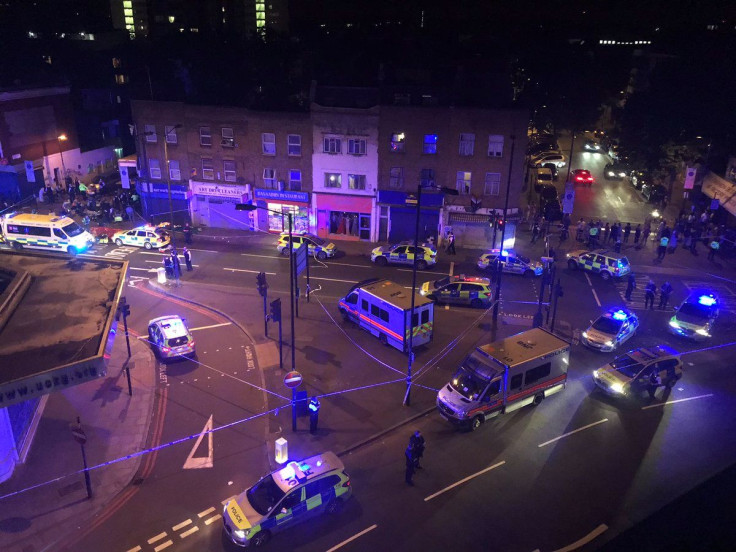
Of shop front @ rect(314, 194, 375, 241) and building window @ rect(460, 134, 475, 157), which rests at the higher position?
building window @ rect(460, 134, 475, 157)

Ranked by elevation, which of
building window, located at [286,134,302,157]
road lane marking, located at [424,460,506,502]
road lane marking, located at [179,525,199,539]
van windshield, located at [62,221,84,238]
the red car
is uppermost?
building window, located at [286,134,302,157]

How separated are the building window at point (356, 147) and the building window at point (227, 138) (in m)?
8.59

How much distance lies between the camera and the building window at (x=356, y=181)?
127 ft

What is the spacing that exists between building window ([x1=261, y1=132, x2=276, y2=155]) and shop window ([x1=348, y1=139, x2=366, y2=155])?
18.0ft

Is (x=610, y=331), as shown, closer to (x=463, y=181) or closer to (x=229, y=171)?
(x=463, y=181)

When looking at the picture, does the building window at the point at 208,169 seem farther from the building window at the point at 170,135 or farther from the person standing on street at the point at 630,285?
the person standing on street at the point at 630,285

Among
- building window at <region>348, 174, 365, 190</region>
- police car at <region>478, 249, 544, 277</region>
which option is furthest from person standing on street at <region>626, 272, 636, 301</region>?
building window at <region>348, 174, 365, 190</region>

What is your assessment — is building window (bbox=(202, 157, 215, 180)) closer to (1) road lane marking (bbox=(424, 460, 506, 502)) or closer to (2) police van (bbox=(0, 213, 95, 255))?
(2) police van (bbox=(0, 213, 95, 255))

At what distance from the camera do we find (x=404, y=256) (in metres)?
34.9

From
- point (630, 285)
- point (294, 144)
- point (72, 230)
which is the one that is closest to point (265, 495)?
point (630, 285)

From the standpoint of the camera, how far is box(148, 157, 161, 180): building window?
136 feet

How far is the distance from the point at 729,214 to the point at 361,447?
36337 mm

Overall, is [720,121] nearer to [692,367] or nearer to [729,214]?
[729,214]

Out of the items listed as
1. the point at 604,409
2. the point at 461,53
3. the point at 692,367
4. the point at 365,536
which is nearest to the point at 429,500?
the point at 365,536
